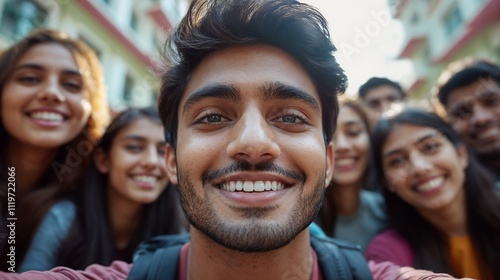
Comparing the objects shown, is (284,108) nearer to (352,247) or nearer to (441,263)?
(352,247)

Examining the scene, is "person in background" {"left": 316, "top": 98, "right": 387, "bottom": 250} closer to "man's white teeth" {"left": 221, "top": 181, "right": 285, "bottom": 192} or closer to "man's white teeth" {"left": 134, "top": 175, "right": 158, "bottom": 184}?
"man's white teeth" {"left": 134, "top": 175, "right": 158, "bottom": 184}

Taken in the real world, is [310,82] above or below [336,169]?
above

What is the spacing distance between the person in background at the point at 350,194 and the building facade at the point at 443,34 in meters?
5.42

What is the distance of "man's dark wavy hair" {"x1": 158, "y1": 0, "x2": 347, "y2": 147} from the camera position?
5.89 ft

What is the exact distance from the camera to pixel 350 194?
3.36 metres

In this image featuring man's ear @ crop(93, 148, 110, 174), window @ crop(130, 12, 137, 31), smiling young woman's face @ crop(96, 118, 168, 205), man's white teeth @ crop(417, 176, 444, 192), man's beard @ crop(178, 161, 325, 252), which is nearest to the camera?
man's beard @ crop(178, 161, 325, 252)

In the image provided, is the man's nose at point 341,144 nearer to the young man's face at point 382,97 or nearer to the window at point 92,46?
the young man's face at point 382,97

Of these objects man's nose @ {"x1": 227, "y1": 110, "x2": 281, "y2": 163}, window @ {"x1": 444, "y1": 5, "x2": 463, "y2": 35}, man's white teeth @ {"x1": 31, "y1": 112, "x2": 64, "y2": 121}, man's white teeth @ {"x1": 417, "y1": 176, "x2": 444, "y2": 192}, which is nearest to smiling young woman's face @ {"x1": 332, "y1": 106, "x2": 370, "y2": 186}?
man's white teeth @ {"x1": 417, "y1": 176, "x2": 444, "y2": 192}

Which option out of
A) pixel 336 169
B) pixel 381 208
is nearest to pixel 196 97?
pixel 336 169

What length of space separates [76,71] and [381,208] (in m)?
2.96

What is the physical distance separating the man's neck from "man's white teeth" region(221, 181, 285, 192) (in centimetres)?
31

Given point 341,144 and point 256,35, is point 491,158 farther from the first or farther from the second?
point 256,35

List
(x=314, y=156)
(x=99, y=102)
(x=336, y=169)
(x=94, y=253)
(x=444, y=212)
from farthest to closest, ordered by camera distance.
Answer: (x=336, y=169) < (x=99, y=102) < (x=444, y=212) < (x=94, y=253) < (x=314, y=156)

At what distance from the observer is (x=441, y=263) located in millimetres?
2494
